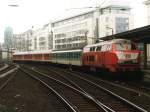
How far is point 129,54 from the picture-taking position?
983 inches

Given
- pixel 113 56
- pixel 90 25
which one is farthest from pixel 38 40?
pixel 113 56

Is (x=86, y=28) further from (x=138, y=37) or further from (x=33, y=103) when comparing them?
(x=33, y=103)

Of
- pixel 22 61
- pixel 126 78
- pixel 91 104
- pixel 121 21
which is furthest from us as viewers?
pixel 121 21

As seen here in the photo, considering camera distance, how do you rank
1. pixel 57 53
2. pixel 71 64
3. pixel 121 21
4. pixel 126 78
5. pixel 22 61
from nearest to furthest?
pixel 126 78
pixel 71 64
pixel 57 53
pixel 22 61
pixel 121 21

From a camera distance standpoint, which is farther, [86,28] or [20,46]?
[20,46]

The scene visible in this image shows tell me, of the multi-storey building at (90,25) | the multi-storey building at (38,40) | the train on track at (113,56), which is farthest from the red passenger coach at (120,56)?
the multi-storey building at (38,40)

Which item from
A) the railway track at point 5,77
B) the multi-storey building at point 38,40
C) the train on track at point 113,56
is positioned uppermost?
the multi-storey building at point 38,40

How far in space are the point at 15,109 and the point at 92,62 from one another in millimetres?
18106

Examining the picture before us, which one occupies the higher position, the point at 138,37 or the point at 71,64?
the point at 138,37

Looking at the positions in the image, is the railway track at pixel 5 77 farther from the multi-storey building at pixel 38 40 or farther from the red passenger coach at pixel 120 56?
the multi-storey building at pixel 38 40

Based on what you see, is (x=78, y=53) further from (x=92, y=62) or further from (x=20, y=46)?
(x=20, y=46)

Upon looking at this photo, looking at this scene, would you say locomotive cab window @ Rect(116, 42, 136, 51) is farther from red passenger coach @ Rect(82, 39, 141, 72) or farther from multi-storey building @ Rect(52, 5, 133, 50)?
multi-storey building @ Rect(52, 5, 133, 50)

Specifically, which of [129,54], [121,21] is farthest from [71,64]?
[121,21]

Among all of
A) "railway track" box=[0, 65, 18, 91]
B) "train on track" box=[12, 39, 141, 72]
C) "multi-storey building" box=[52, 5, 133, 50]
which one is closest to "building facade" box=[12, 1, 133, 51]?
"multi-storey building" box=[52, 5, 133, 50]
